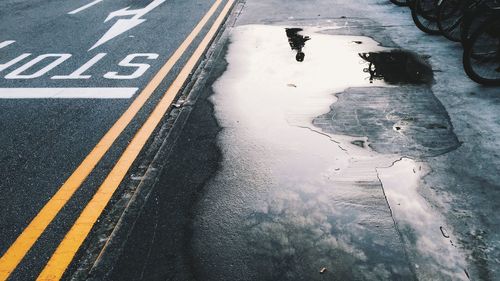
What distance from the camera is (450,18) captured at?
6426 millimetres

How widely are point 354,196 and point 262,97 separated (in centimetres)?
224

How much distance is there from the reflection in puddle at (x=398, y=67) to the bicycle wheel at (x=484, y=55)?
0.52 metres

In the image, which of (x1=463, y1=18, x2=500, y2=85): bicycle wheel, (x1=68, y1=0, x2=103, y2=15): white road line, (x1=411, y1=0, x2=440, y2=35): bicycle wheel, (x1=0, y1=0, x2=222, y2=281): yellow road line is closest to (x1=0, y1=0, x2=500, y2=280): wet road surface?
(x1=463, y1=18, x2=500, y2=85): bicycle wheel

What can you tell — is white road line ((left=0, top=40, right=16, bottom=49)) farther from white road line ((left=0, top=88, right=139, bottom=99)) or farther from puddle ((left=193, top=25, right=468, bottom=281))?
puddle ((left=193, top=25, right=468, bottom=281))

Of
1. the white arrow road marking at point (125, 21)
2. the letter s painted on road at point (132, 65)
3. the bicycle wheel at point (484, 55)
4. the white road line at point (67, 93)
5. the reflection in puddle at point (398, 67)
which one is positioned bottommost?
the white road line at point (67, 93)

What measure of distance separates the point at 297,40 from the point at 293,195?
181 inches

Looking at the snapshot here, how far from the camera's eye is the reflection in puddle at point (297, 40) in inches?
254

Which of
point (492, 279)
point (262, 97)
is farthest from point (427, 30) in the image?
point (492, 279)

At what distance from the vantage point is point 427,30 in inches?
271

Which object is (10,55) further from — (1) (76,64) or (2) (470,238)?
(2) (470,238)

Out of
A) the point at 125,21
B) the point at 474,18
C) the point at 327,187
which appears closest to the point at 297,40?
the point at 474,18

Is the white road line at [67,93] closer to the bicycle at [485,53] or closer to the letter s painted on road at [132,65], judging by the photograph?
the letter s painted on road at [132,65]

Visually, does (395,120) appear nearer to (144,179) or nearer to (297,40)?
(144,179)

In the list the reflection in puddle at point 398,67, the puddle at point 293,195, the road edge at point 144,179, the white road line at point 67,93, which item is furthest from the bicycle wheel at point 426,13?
the white road line at point 67,93
